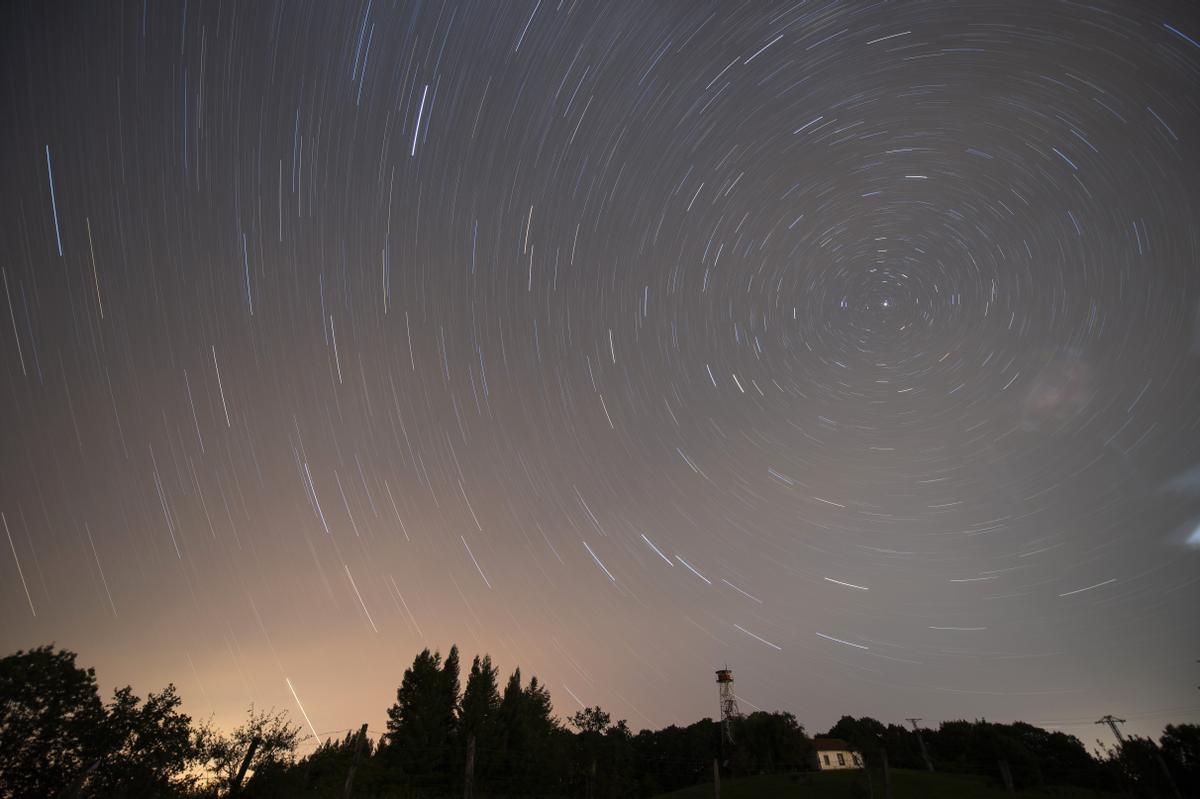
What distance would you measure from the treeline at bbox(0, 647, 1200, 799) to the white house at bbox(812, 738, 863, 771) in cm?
572

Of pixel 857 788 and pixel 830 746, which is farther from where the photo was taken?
pixel 830 746

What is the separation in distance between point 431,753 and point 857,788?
1256 inches

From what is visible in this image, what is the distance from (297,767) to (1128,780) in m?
48.4

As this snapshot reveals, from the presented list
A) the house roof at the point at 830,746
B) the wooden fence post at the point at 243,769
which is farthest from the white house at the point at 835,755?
the wooden fence post at the point at 243,769

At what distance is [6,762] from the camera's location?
34531mm

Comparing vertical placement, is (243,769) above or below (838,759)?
below

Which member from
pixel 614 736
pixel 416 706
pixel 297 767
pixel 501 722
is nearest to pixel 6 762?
pixel 297 767

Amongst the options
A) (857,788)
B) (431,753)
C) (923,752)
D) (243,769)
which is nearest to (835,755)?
(923,752)

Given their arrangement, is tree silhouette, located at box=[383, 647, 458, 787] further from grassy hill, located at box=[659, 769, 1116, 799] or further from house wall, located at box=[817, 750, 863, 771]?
house wall, located at box=[817, 750, 863, 771]

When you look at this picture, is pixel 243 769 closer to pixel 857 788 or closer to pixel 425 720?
pixel 425 720

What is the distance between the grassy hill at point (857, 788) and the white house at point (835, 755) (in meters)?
22.0

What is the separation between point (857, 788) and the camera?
34.2m

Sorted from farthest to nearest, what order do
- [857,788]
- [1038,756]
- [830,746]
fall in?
[830,746], [1038,756], [857,788]

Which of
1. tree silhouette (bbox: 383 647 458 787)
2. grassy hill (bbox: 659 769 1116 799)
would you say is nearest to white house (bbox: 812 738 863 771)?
grassy hill (bbox: 659 769 1116 799)
